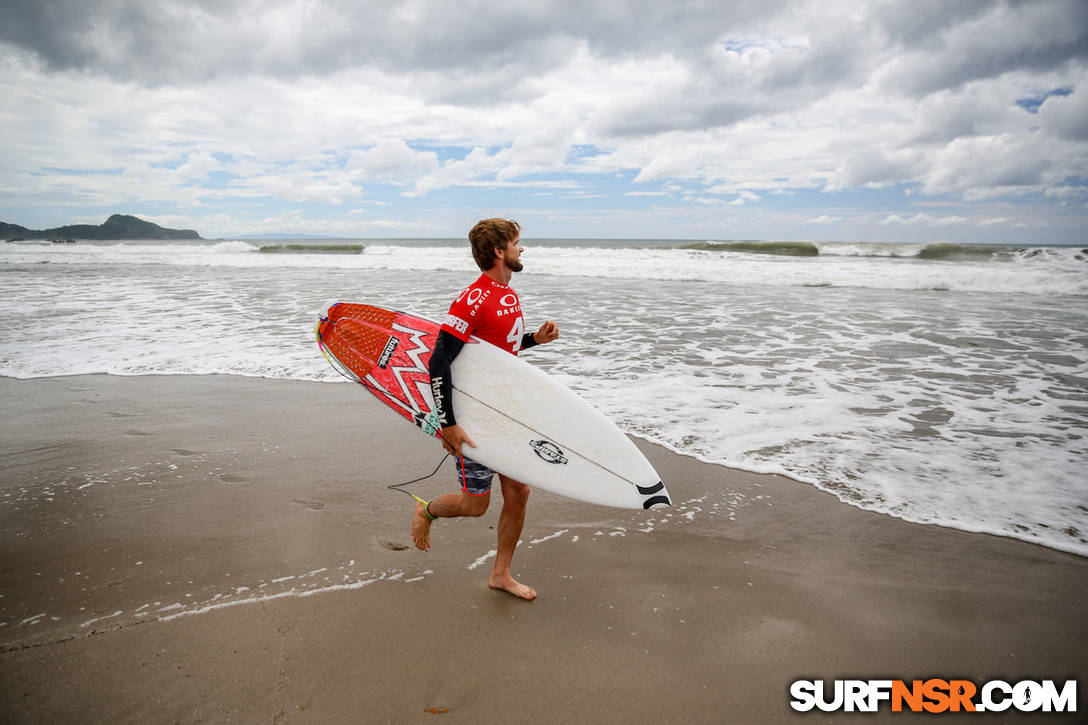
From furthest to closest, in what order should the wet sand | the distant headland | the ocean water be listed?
1. the distant headland
2. the ocean water
3. the wet sand

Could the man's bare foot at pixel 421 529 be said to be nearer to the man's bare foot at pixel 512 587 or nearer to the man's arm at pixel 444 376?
the man's bare foot at pixel 512 587

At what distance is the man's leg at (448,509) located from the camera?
8.12 ft

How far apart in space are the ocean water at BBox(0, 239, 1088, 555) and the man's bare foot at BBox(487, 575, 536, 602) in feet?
6.73

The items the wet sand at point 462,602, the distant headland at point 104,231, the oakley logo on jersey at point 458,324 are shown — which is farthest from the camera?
the distant headland at point 104,231

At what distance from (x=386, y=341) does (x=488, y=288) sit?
3.62 ft

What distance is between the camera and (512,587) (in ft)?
8.10

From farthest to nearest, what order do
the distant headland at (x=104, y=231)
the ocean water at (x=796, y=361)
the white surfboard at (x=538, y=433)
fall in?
the distant headland at (x=104, y=231), the ocean water at (x=796, y=361), the white surfboard at (x=538, y=433)

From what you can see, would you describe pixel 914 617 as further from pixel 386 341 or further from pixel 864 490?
pixel 386 341

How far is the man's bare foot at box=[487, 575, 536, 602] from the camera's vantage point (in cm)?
244

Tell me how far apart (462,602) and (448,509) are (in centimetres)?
40

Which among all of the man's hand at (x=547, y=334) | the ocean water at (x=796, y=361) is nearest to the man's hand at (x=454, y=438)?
the man's hand at (x=547, y=334)

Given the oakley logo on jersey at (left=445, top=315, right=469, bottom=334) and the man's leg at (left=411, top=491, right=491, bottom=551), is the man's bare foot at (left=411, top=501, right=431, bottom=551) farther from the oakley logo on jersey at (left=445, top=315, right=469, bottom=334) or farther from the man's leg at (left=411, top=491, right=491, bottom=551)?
the oakley logo on jersey at (left=445, top=315, right=469, bottom=334)

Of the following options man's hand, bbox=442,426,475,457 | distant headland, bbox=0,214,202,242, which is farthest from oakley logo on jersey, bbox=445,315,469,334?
distant headland, bbox=0,214,202,242

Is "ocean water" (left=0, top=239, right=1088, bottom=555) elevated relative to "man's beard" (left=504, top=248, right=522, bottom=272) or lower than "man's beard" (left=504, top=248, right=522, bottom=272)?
lower
